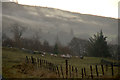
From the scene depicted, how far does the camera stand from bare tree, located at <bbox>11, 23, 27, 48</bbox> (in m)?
5.42

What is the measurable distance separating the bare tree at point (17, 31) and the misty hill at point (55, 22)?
0.47ft

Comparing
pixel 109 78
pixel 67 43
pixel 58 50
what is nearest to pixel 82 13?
pixel 67 43

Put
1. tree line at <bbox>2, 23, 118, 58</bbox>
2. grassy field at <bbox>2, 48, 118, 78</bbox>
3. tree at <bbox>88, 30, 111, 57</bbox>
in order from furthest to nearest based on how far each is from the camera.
A: 1. tree at <bbox>88, 30, 111, 57</bbox>
2. tree line at <bbox>2, 23, 118, 58</bbox>
3. grassy field at <bbox>2, 48, 118, 78</bbox>

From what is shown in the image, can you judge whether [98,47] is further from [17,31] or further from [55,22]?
[17,31]

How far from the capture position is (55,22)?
5.97 meters

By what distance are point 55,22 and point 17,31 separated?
1.53 meters

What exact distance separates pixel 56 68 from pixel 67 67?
1.31ft

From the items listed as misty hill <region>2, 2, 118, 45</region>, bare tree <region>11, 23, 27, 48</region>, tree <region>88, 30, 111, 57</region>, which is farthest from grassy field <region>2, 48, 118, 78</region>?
misty hill <region>2, 2, 118, 45</region>

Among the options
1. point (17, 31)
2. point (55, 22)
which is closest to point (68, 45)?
point (55, 22)

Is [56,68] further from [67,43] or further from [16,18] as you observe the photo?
[16,18]

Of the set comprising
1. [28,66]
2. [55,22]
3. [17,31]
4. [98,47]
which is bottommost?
[28,66]

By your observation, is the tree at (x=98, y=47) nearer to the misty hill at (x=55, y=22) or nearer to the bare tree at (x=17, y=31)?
the misty hill at (x=55, y=22)

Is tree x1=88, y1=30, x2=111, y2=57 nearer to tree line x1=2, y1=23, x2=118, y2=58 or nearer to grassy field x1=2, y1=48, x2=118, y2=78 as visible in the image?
tree line x1=2, y1=23, x2=118, y2=58

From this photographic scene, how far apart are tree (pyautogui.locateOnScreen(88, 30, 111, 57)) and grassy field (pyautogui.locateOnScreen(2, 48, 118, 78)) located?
0.74ft
